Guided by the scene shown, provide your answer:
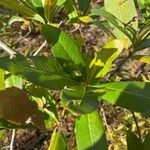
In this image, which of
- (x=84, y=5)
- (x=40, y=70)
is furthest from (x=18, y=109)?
→ (x=84, y=5)

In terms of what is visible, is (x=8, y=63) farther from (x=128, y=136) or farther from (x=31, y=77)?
(x=128, y=136)

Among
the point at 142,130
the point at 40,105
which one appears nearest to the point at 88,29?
the point at 142,130

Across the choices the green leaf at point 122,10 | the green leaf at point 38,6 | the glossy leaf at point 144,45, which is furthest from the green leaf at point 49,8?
the glossy leaf at point 144,45

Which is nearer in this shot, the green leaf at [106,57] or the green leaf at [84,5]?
the green leaf at [106,57]

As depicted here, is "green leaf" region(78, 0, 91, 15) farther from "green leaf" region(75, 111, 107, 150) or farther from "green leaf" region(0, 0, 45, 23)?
"green leaf" region(75, 111, 107, 150)

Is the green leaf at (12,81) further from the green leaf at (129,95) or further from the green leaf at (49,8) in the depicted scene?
the green leaf at (129,95)
